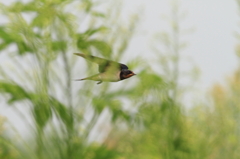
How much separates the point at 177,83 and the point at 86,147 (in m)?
2.39

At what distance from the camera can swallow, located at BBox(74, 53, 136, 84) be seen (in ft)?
2.29

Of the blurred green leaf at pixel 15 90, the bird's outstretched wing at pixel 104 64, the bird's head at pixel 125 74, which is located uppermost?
the bird's outstretched wing at pixel 104 64

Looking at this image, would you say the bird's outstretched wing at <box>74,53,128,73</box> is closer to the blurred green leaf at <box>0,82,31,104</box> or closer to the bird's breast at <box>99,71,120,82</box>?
the bird's breast at <box>99,71,120,82</box>

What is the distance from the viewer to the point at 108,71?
2.34 ft

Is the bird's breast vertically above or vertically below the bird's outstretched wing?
below

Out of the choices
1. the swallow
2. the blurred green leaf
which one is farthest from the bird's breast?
the blurred green leaf

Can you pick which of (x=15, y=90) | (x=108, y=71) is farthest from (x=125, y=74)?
(x=15, y=90)

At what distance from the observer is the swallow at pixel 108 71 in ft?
2.29

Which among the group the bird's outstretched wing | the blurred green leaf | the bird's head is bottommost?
the blurred green leaf

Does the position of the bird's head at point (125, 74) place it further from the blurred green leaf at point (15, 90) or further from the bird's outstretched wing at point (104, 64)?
the blurred green leaf at point (15, 90)

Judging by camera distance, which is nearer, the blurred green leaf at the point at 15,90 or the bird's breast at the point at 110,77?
the bird's breast at the point at 110,77

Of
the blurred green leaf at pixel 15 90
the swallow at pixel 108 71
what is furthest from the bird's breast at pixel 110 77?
the blurred green leaf at pixel 15 90

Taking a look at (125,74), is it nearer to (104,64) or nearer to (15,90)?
(104,64)

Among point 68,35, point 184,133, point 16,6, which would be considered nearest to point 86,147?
point 68,35
